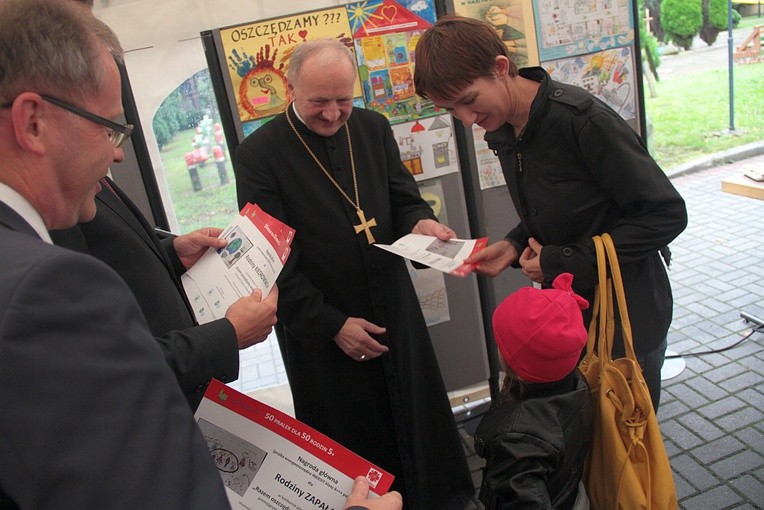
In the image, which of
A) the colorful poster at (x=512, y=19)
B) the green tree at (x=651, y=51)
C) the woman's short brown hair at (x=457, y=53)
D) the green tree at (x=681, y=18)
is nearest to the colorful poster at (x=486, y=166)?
the colorful poster at (x=512, y=19)

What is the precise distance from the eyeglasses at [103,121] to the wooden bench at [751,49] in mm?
7635

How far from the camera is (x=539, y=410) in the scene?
1.62 metres

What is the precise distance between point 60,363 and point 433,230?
175 centimetres

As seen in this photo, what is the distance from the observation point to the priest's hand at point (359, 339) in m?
2.41

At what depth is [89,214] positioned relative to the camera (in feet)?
3.79

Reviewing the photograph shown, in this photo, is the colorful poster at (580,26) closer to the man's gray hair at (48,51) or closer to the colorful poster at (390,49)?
the colorful poster at (390,49)

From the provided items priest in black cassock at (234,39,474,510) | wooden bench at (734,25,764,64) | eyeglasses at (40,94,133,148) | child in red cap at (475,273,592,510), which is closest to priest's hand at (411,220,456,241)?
priest in black cassock at (234,39,474,510)

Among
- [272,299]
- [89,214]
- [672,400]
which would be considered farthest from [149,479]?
[672,400]

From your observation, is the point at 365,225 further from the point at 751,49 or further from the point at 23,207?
the point at 751,49

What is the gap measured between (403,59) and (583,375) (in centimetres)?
178

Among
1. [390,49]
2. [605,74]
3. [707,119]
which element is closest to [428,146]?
[390,49]

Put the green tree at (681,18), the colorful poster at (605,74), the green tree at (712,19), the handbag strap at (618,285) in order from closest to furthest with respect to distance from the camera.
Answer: the handbag strap at (618,285)
the colorful poster at (605,74)
the green tree at (681,18)
the green tree at (712,19)

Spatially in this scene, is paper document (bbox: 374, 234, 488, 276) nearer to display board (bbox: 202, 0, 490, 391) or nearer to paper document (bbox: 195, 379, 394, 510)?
paper document (bbox: 195, 379, 394, 510)

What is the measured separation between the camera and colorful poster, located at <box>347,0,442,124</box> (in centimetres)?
284
